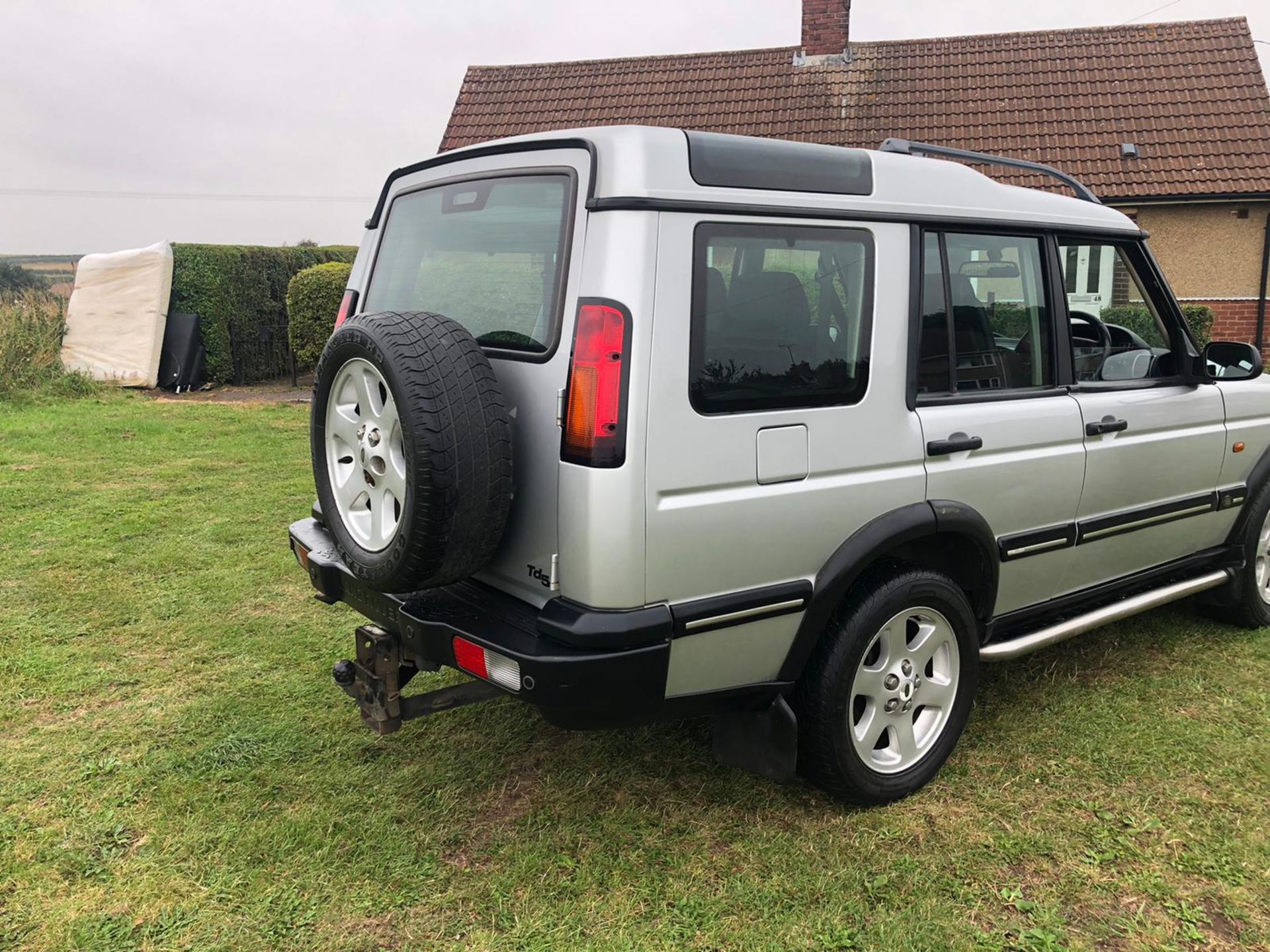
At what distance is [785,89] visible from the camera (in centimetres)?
1791

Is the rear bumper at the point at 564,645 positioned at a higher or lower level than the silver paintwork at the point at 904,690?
higher

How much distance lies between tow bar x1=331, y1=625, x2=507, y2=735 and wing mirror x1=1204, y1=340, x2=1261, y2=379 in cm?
329

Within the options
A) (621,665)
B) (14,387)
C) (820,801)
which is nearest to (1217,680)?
(820,801)

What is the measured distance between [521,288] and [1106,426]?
223 centimetres

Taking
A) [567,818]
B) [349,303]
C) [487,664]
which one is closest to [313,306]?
[349,303]

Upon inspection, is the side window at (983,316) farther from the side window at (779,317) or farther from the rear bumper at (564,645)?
the rear bumper at (564,645)

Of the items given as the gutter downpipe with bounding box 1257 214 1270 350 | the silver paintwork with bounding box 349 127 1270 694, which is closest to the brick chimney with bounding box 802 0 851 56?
the gutter downpipe with bounding box 1257 214 1270 350

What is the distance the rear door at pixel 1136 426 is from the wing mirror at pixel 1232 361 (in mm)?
87

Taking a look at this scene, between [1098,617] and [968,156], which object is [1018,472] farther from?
[968,156]

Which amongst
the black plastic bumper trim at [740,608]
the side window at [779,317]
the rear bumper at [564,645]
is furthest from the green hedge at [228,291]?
the black plastic bumper trim at [740,608]

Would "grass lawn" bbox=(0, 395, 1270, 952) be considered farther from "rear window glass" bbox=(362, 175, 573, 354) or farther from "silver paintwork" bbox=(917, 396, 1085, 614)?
"rear window glass" bbox=(362, 175, 573, 354)

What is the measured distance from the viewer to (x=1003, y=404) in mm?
3324

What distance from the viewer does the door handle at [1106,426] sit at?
3.54 meters

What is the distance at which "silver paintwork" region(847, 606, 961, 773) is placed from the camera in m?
3.08
